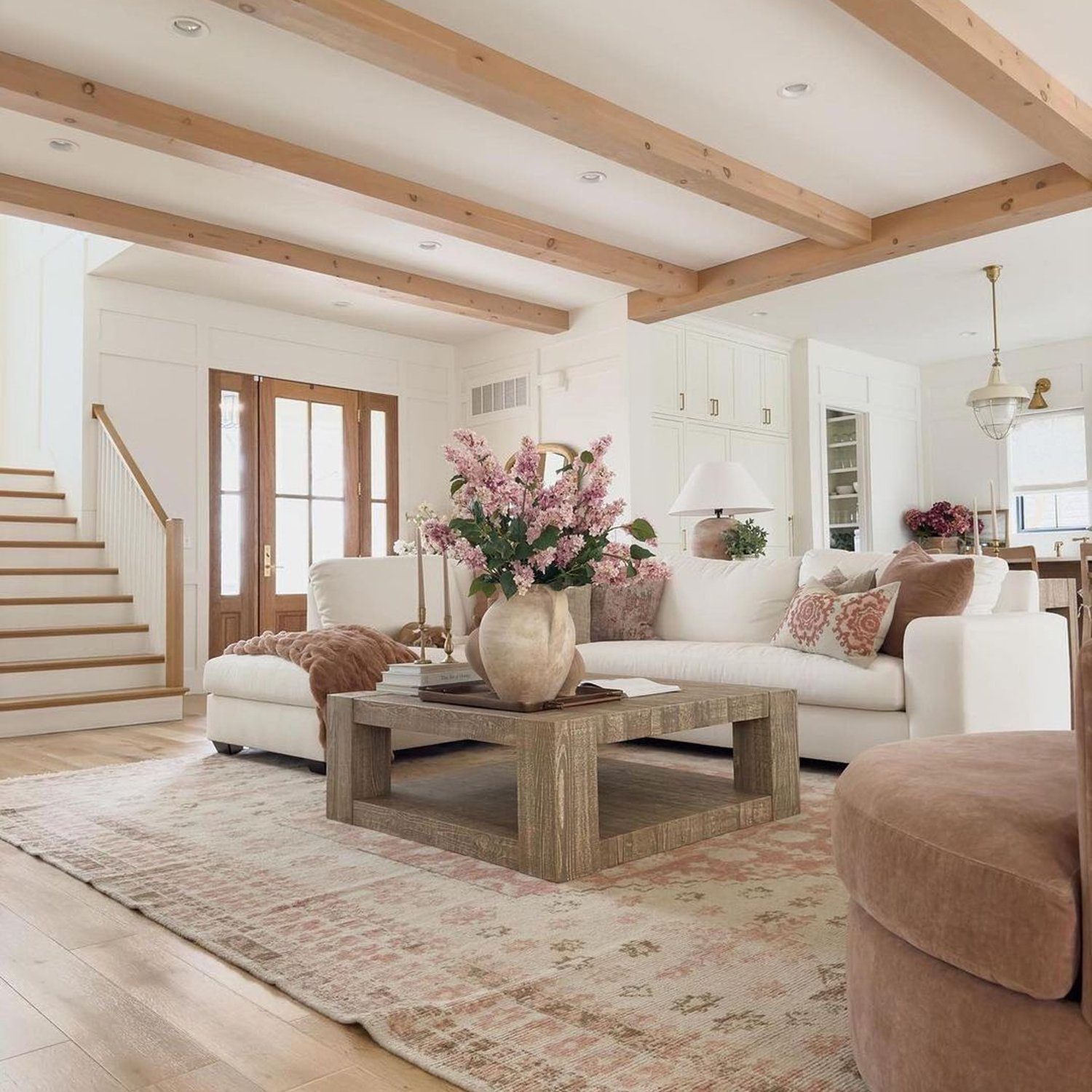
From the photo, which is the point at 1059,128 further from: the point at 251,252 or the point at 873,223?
the point at 251,252

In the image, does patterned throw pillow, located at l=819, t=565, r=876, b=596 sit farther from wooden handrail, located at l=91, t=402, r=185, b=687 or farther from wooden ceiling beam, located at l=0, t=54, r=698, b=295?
wooden handrail, located at l=91, t=402, r=185, b=687

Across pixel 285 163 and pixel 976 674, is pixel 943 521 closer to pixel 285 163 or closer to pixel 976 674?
pixel 976 674

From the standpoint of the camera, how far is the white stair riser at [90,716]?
5184 millimetres

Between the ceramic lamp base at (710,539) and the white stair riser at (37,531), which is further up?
the white stair riser at (37,531)

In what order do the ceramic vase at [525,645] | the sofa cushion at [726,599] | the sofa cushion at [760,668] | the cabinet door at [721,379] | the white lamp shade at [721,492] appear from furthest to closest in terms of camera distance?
the cabinet door at [721,379] < the white lamp shade at [721,492] < the sofa cushion at [726,599] < the sofa cushion at [760,668] < the ceramic vase at [525,645]

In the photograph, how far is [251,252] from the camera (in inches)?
232

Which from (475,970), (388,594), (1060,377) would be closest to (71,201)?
(388,594)

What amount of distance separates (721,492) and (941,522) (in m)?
4.94

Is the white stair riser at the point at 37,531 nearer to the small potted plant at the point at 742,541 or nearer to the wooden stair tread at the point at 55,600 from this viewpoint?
the wooden stair tread at the point at 55,600

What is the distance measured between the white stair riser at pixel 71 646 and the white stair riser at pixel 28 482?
1.50 metres

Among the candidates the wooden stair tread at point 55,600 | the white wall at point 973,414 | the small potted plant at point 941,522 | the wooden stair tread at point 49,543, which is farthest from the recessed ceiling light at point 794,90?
the small potted plant at point 941,522

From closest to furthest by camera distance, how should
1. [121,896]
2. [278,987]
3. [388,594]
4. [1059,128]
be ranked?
1. [278,987]
2. [121,896]
3. [1059,128]
4. [388,594]

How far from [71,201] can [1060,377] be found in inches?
313

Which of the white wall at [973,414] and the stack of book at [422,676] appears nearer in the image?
the stack of book at [422,676]
